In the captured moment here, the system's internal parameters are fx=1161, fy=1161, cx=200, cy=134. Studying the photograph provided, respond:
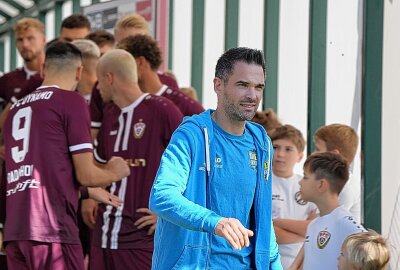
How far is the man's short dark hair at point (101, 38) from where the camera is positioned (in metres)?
9.66

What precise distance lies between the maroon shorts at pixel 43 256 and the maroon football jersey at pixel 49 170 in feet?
0.14

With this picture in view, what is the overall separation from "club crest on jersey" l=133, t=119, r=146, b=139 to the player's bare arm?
1.30ft

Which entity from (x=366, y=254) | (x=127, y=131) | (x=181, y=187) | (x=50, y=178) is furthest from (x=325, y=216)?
(x=181, y=187)

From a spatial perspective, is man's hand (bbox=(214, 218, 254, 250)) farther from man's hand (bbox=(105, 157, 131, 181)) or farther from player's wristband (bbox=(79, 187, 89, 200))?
player's wristband (bbox=(79, 187, 89, 200))

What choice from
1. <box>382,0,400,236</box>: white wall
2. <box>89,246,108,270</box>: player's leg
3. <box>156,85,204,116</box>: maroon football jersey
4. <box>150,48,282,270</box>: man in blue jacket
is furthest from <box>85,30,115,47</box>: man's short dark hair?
<box>150,48,282,270</box>: man in blue jacket

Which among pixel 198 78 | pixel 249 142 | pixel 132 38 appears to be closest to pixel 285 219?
pixel 132 38


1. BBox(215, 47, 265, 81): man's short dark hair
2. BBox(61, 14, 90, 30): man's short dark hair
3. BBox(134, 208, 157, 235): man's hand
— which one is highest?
BBox(61, 14, 90, 30): man's short dark hair

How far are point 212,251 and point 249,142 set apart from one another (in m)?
0.54

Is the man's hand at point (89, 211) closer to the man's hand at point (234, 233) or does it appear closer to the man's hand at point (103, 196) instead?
the man's hand at point (103, 196)

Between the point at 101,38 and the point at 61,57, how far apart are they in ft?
7.95

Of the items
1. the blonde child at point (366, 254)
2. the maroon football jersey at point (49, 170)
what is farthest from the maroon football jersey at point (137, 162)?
the blonde child at point (366, 254)

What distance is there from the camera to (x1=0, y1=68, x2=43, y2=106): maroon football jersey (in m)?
9.41

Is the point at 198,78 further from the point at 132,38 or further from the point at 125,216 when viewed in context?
the point at 125,216

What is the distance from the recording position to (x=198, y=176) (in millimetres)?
4984
